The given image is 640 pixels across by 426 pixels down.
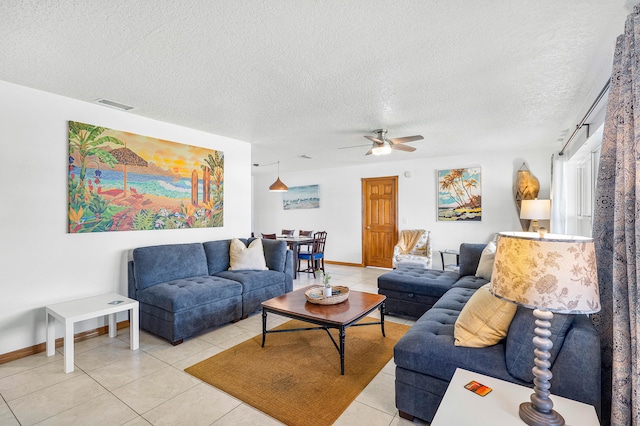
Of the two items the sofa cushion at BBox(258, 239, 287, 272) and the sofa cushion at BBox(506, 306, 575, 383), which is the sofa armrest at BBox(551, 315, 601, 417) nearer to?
the sofa cushion at BBox(506, 306, 575, 383)

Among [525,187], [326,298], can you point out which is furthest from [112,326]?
[525,187]

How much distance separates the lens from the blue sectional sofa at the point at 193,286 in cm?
309

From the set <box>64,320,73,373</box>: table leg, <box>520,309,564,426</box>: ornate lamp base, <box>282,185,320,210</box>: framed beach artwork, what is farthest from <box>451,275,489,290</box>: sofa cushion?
<box>282,185,320,210</box>: framed beach artwork

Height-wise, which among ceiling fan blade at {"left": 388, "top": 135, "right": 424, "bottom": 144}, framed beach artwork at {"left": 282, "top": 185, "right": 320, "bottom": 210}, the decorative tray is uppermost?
ceiling fan blade at {"left": 388, "top": 135, "right": 424, "bottom": 144}

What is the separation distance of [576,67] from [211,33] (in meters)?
2.84

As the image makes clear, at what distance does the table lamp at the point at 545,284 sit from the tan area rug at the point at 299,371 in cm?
124

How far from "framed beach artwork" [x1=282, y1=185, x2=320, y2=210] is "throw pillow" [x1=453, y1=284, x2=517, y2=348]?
243 inches

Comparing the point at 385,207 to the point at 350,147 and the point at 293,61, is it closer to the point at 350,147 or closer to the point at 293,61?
the point at 350,147

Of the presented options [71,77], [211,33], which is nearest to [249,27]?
[211,33]

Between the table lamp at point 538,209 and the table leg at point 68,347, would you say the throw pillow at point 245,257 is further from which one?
the table lamp at point 538,209

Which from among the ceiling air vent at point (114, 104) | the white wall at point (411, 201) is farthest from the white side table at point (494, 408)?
the white wall at point (411, 201)

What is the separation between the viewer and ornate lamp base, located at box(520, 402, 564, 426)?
1.17 metres

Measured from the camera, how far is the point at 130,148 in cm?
359

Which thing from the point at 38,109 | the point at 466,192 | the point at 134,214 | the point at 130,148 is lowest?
the point at 134,214
